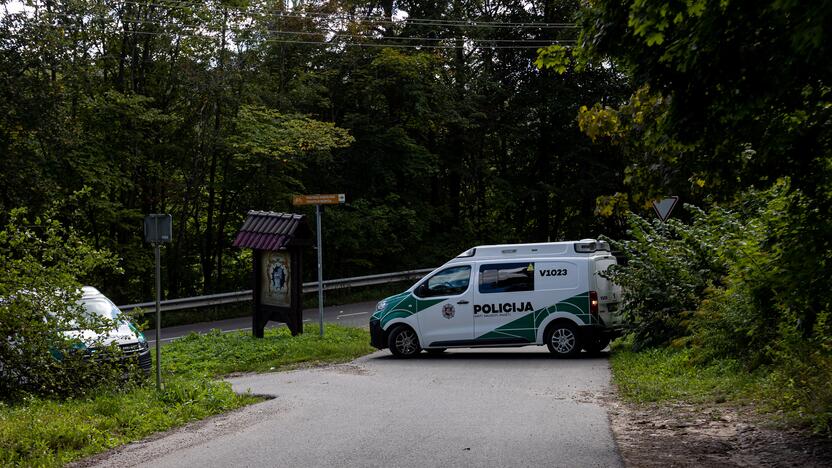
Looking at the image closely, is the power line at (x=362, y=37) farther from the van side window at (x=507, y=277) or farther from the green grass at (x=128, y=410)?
the van side window at (x=507, y=277)

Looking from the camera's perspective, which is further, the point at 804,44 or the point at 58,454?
the point at 58,454

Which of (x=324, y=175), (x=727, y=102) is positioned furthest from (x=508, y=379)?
(x=324, y=175)

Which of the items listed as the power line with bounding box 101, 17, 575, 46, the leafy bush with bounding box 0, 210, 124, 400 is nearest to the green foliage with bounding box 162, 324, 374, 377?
the leafy bush with bounding box 0, 210, 124, 400

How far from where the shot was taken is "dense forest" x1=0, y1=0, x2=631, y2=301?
2533cm

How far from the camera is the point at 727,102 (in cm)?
627

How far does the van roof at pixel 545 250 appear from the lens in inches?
632

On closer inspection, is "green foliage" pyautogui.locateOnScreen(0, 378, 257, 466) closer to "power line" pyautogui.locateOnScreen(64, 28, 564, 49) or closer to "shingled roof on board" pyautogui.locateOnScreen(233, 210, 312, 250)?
"shingled roof on board" pyautogui.locateOnScreen(233, 210, 312, 250)

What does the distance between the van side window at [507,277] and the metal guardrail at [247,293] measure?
1125 centimetres

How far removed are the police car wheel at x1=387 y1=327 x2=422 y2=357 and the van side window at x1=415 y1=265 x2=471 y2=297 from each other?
2.63 feet

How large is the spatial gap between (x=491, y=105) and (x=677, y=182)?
2940 centimetres

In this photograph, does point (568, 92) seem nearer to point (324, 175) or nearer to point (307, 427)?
point (324, 175)

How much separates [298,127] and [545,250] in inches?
564

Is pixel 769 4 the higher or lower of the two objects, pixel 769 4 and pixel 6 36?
the lower

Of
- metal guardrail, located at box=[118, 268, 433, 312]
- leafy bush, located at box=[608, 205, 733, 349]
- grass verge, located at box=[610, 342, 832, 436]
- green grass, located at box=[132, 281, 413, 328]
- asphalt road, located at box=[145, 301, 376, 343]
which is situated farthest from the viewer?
green grass, located at box=[132, 281, 413, 328]
